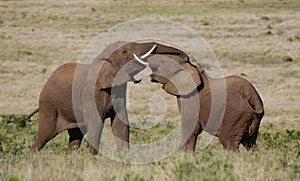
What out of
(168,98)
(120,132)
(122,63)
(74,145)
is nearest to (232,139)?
(120,132)

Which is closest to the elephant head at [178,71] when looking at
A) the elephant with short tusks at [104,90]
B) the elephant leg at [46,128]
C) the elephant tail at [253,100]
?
the elephant with short tusks at [104,90]

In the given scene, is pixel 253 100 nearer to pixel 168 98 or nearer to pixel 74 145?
pixel 74 145

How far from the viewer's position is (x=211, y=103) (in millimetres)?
11133

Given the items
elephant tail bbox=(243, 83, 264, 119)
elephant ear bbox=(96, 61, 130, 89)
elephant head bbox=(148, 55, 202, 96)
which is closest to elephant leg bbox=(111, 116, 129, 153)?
elephant ear bbox=(96, 61, 130, 89)

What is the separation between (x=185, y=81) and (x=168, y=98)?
47.9 feet

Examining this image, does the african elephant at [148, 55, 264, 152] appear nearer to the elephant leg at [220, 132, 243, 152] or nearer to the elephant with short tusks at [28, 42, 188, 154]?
the elephant leg at [220, 132, 243, 152]

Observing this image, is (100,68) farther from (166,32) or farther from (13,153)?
(166,32)

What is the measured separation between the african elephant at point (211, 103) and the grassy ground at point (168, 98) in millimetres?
320

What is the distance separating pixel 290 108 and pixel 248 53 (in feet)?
49.8

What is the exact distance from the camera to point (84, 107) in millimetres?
11586

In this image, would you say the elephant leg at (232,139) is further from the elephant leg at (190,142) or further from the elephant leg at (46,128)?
the elephant leg at (46,128)

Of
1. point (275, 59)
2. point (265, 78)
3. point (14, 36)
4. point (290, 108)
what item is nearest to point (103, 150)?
point (290, 108)

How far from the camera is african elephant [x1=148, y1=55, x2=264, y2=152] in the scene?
428 inches

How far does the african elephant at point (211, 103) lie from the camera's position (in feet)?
35.7
